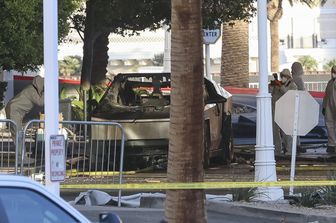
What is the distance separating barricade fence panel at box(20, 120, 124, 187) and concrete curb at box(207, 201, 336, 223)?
165 centimetres

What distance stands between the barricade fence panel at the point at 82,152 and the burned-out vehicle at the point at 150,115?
0.18 meters

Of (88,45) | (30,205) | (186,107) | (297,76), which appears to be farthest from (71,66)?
(30,205)

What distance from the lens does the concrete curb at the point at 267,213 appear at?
8.63 metres

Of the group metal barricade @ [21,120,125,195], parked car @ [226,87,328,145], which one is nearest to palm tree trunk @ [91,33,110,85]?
parked car @ [226,87,328,145]

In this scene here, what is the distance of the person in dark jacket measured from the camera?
41.9 feet

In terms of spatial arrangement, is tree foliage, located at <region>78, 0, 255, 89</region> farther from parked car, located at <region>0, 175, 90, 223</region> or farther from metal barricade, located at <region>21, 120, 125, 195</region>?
parked car, located at <region>0, 175, 90, 223</region>

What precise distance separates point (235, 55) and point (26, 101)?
15.1 meters

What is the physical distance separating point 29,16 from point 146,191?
3613mm

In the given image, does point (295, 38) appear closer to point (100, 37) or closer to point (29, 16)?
point (100, 37)

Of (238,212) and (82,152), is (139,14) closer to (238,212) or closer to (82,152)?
(82,152)

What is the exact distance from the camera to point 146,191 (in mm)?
11133

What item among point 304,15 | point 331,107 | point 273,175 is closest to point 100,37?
point 331,107

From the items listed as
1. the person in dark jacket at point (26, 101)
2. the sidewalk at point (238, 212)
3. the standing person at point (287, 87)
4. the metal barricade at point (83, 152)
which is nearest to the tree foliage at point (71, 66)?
the standing person at point (287, 87)

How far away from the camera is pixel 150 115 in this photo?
1294 cm
